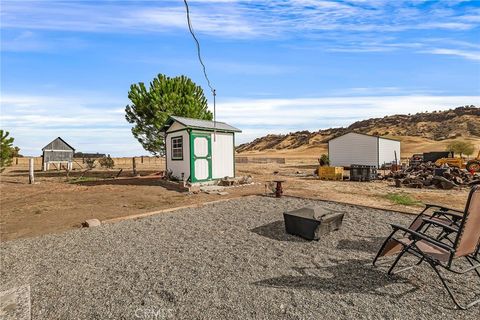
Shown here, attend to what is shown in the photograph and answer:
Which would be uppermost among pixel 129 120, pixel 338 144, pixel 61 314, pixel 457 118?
pixel 457 118

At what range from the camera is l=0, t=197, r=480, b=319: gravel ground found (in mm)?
3453

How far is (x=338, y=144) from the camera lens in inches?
1296

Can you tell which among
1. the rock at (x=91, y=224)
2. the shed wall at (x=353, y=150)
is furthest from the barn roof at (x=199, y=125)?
the shed wall at (x=353, y=150)

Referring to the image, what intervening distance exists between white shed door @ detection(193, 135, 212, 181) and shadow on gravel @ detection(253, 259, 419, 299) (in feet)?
35.9

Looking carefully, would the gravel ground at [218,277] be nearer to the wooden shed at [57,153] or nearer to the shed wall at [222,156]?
the shed wall at [222,156]

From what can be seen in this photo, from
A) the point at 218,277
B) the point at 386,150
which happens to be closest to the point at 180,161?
the point at 218,277

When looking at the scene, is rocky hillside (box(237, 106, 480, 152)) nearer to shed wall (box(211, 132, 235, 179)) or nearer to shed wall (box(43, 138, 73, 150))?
shed wall (box(43, 138, 73, 150))

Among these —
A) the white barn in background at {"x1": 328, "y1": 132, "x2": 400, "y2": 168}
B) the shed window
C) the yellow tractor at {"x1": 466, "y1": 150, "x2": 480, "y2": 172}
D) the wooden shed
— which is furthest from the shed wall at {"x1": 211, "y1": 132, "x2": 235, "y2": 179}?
the wooden shed

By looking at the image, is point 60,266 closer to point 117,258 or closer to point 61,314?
point 117,258

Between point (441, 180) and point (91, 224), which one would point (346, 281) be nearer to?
point (91, 224)

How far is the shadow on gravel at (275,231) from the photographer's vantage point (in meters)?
6.15

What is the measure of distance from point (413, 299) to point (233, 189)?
1108cm

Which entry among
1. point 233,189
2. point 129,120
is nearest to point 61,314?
point 233,189

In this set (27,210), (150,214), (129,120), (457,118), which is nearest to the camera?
(150,214)
